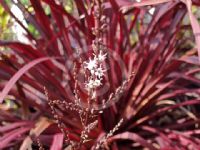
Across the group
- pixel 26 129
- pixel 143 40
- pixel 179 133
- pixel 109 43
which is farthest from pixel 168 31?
pixel 26 129

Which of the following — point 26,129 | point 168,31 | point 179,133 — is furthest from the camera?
point 168,31

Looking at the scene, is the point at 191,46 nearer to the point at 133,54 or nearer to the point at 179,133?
the point at 133,54

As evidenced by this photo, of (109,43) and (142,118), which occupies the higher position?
(109,43)

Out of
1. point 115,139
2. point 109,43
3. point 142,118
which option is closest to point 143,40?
point 109,43

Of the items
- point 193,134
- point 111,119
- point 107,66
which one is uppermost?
point 107,66

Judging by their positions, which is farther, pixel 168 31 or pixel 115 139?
pixel 168 31

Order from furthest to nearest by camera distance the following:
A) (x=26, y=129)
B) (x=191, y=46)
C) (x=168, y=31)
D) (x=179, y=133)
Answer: (x=191, y=46), (x=168, y=31), (x=179, y=133), (x=26, y=129)

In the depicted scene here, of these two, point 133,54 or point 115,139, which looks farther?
point 133,54

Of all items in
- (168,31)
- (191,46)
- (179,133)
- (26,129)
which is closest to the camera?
(26,129)

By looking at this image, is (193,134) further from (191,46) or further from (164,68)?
(191,46)
